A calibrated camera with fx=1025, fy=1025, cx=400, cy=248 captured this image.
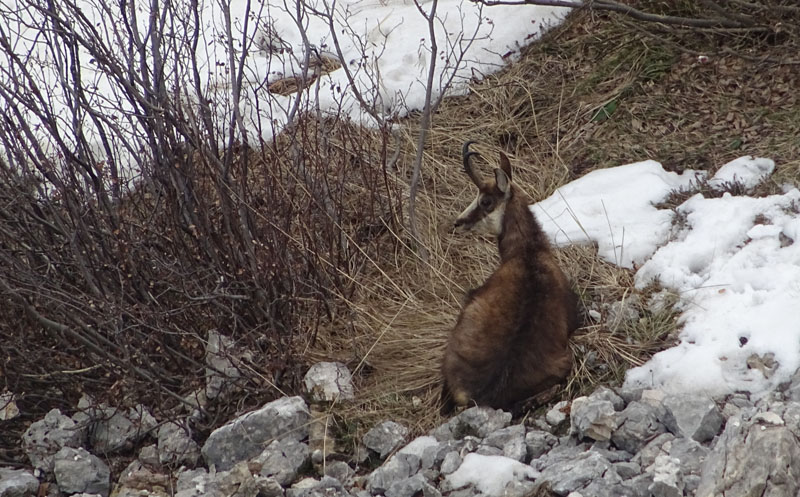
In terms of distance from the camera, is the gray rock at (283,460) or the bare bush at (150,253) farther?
the bare bush at (150,253)

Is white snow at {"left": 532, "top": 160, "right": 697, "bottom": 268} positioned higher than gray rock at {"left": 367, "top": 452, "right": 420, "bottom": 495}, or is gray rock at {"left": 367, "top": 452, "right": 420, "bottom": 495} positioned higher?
white snow at {"left": 532, "top": 160, "right": 697, "bottom": 268}

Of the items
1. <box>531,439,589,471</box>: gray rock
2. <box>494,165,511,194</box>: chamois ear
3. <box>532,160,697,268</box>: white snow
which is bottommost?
<box>531,439,589,471</box>: gray rock

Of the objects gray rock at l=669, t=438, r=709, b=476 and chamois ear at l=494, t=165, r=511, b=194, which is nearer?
gray rock at l=669, t=438, r=709, b=476

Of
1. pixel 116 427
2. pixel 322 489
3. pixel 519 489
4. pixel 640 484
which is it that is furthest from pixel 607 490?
pixel 116 427

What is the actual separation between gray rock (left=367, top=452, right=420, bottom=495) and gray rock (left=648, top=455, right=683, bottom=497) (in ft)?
4.03

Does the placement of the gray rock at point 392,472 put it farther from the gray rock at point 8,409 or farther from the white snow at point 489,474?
the gray rock at point 8,409

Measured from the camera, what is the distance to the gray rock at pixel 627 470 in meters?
4.45

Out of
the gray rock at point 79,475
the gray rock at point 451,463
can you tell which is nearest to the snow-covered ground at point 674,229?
the gray rock at point 451,463

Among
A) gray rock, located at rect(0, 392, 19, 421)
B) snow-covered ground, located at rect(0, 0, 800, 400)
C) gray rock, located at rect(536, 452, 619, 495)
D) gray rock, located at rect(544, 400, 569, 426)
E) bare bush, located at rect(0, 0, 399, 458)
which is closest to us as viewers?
gray rock, located at rect(536, 452, 619, 495)

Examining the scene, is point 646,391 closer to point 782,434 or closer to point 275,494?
point 782,434

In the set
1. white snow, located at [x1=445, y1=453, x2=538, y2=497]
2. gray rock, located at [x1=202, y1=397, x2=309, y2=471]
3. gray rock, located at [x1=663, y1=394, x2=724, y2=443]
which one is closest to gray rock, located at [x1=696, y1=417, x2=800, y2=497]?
gray rock, located at [x1=663, y1=394, x2=724, y2=443]

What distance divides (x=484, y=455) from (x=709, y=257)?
2.18 m

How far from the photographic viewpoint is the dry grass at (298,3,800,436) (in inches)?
235

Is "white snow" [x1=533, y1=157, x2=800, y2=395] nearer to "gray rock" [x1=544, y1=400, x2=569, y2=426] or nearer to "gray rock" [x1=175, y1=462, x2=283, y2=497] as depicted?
"gray rock" [x1=544, y1=400, x2=569, y2=426]
